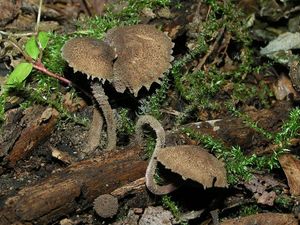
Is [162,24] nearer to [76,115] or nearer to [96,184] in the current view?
[76,115]

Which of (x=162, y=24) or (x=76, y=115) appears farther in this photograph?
(x=162, y=24)

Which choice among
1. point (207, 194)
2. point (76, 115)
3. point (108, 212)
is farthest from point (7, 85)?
point (207, 194)

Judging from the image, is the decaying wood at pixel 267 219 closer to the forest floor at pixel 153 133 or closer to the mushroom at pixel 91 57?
the forest floor at pixel 153 133

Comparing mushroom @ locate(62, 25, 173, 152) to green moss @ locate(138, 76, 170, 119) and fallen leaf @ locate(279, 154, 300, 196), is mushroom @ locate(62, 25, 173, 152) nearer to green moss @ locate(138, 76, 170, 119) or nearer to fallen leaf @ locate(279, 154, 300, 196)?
green moss @ locate(138, 76, 170, 119)

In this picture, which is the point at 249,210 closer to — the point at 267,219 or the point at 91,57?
the point at 267,219

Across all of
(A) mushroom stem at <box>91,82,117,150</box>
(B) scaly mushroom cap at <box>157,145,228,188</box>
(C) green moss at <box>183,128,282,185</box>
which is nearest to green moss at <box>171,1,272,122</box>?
(C) green moss at <box>183,128,282,185</box>

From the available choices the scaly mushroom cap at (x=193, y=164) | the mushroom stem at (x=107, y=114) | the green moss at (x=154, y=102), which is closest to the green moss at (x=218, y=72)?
the green moss at (x=154, y=102)

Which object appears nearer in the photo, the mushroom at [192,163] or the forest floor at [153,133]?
the mushroom at [192,163]
